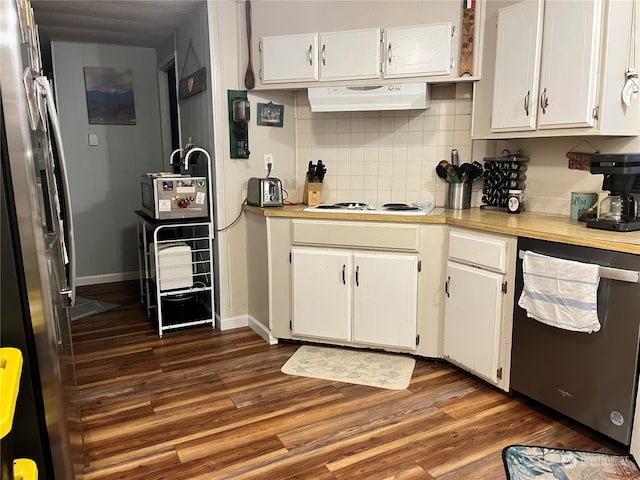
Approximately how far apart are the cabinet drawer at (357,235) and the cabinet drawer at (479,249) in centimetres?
22

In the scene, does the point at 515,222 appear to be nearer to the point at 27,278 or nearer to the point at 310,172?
the point at 310,172

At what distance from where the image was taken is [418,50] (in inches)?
116

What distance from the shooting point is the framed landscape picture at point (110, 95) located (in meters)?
4.48

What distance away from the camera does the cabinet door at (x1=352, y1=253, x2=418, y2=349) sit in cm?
288

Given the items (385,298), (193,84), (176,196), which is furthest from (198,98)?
(385,298)

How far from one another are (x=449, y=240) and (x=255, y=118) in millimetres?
1568

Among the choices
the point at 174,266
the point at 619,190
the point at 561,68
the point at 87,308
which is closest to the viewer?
the point at 619,190

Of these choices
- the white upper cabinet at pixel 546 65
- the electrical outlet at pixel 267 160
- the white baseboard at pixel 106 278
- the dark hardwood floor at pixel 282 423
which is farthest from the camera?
the white baseboard at pixel 106 278

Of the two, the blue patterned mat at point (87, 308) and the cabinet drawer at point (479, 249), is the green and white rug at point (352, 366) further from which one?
the blue patterned mat at point (87, 308)

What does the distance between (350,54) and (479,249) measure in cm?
142

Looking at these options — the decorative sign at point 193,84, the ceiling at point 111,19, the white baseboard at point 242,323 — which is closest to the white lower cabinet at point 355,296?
the white baseboard at point 242,323

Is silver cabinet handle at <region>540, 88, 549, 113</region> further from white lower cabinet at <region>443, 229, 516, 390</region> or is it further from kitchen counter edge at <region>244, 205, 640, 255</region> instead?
white lower cabinet at <region>443, 229, 516, 390</region>

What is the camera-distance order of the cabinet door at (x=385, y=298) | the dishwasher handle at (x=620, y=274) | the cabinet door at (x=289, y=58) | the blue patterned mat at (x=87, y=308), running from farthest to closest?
the blue patterned mat at (x=87, y=308)
the cabinet door at (x=289, y=58)
the cabinet door at (x=385, y=298)
the dishwasher handle at (x=620, y=274)

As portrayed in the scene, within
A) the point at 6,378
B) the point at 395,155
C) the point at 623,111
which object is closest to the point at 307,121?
the point at 395,155
